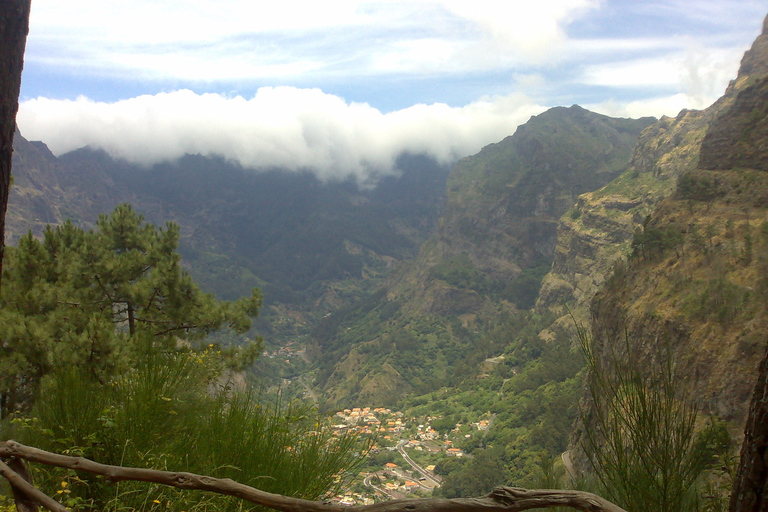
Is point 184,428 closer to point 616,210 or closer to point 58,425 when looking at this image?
point 58,425

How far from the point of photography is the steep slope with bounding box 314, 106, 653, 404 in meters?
135

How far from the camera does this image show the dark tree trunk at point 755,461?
2.67 m

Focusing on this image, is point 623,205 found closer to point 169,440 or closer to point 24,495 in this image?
point 169,440

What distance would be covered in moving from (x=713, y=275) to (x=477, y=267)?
135m

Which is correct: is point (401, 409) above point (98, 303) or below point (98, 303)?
below

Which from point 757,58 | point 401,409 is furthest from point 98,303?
point 757,58

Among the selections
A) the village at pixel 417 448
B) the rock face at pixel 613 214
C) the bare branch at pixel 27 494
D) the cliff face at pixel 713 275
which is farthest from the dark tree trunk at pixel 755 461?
the rock face at pixel 613 214

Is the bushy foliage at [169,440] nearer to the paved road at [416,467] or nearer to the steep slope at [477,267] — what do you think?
the paved road at [416,467]

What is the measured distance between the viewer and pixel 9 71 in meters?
3.74

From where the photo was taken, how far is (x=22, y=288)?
13.7 m

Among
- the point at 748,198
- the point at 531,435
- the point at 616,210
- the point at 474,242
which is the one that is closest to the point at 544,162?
the point at 474,242

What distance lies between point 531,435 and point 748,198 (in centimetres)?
3799

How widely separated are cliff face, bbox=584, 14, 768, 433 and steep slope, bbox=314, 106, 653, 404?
79332 millimetres

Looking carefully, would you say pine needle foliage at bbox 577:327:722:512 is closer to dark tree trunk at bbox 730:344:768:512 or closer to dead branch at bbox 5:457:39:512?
dark tree trunk at bbox 730:344:768:512
